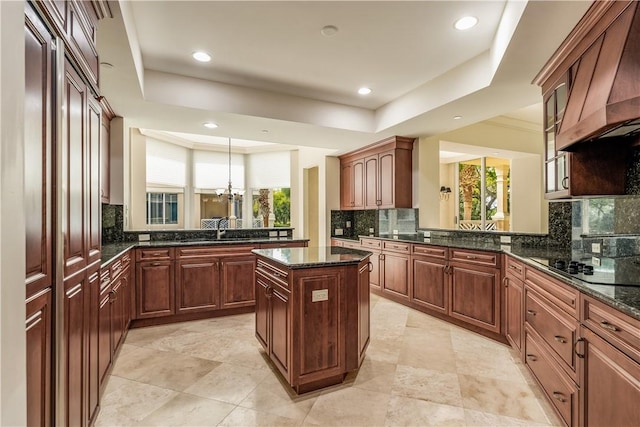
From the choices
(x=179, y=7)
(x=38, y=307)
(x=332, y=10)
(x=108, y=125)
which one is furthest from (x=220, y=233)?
(x=38, y=307)

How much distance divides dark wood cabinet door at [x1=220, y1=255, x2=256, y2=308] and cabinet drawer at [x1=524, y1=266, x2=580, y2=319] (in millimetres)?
2815

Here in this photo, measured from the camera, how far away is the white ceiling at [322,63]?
219 centimetres

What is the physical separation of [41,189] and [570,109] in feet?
9.31

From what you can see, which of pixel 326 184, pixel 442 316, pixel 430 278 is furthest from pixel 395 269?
pixel 326 184

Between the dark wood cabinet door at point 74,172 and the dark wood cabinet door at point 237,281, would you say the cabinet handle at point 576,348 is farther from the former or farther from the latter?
the dark wood cabinet door at point 237,281

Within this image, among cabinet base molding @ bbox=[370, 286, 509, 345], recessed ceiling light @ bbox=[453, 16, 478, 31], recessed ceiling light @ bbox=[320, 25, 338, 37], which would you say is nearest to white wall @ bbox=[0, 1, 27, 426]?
recessed ceiling light @ bbox=[320, 25, 338, 37]

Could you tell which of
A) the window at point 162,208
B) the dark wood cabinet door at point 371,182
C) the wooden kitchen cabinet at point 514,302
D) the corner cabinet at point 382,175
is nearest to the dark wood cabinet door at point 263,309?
the wooden kitchen cabinet at point 514,302

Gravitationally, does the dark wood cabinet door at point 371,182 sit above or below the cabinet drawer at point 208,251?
above

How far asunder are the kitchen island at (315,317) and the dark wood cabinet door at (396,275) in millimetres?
1885

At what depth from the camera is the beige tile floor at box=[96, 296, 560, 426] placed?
1.99 meters

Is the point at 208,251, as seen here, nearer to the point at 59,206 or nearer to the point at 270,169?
the point at 59,206

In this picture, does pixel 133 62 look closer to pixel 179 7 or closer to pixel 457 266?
pixel 179 7

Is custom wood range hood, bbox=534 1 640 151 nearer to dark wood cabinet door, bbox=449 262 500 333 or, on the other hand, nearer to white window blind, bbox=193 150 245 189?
dark wood cabinet door, bbox=449 262 500 333

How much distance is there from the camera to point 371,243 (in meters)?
4.98
